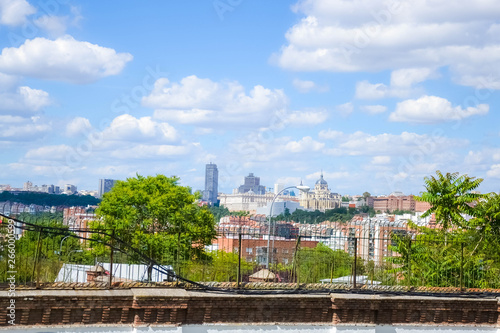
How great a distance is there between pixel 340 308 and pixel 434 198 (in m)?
12.4

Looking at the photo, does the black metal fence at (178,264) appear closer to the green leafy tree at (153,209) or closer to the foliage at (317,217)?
the foliage at (317,217)

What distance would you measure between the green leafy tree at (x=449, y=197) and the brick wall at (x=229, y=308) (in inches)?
418

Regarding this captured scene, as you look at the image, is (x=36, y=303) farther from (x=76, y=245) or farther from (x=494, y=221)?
(x=494, y=221)

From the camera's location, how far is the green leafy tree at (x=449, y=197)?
2095cm

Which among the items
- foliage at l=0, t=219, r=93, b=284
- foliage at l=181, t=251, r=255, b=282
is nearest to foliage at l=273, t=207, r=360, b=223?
foliage at l=181, t=251, r=255, b=282

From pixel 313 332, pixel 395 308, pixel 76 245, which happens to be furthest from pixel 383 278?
pixel 76 245

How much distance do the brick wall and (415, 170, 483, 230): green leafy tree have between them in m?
10.6

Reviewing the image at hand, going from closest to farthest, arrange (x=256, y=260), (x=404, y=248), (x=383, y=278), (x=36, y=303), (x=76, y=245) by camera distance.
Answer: (x=36, y=303)
(x=76, y=245)
(x=383, y=278)
(x=256, y=260)
(x=404, y=248)

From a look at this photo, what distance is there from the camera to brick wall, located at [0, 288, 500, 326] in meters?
8.57

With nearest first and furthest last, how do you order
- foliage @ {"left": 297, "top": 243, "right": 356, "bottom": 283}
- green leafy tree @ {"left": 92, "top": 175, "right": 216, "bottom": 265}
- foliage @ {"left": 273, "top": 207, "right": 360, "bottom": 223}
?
foliage @ {"left": 297, "top": 243, "right": 356, "bottom": 283}, green leafy tree @ {"left": 92, "top": 175, "right": 216, "bottom": 265}, foliage @ {"left": 273, "top": 207, "right": 360, "bottom": 223}

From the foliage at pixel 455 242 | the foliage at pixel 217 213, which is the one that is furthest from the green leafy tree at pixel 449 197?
the foliage at pixel 217 213

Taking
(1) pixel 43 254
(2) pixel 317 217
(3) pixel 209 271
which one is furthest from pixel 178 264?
(2) pixel 317 217

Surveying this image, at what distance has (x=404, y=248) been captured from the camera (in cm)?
1556

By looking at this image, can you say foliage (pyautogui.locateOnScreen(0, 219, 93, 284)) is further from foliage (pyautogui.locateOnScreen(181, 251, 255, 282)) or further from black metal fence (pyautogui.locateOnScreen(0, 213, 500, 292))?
foliage (pyautogui.locateOnScreen(181, 251, 255, 282))
